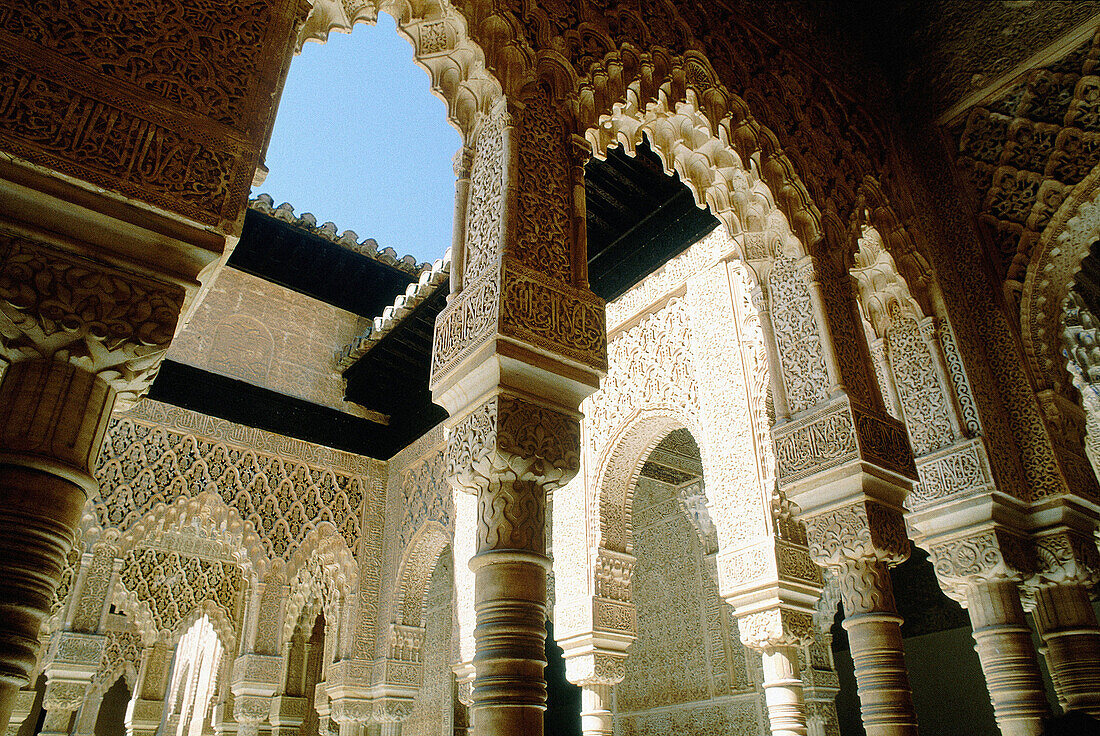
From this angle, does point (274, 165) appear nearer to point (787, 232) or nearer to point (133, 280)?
point (787, 232)

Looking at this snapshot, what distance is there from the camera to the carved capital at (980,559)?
4188 mm

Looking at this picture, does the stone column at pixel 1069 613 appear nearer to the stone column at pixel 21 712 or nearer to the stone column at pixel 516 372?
the stone column at pixel 516 372

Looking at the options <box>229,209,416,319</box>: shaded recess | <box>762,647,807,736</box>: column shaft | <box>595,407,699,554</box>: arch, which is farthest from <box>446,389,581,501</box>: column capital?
<box>229,209,416,319</box>: shaded recess

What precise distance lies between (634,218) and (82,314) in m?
5.06

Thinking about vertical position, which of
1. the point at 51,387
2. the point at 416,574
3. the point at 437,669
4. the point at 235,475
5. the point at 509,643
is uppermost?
the point at 235,475

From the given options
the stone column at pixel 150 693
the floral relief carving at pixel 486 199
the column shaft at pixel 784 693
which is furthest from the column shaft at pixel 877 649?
the stone column at pixel 150 693

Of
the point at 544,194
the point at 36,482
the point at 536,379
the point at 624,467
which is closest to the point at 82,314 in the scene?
the point at 36,482

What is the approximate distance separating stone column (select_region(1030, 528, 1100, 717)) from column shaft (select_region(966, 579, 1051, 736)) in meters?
0.20

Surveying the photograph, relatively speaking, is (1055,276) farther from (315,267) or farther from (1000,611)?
(315,267)

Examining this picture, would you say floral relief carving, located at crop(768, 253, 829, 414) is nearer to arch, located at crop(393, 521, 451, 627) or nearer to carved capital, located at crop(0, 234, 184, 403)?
carved capital, located at crop(0, 234, 184, 403)

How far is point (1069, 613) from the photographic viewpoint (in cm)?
425

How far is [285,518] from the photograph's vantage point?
25.5 ft

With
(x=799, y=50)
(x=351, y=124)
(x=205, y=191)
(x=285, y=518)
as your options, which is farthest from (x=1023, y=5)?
(x=351, y=124)

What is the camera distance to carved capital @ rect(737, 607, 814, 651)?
4.48 metres
